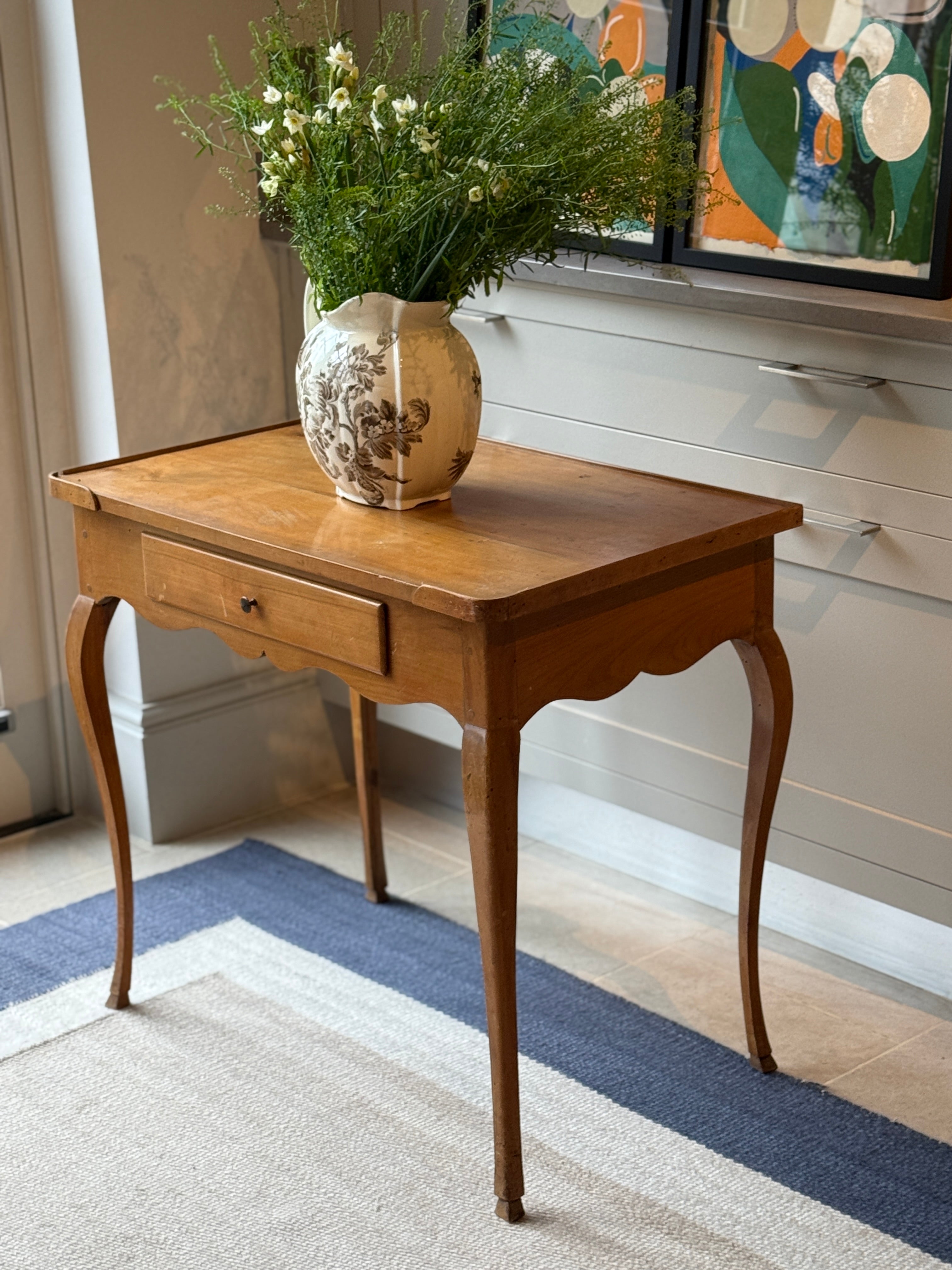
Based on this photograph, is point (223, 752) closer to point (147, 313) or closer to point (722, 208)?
point (147, 313)

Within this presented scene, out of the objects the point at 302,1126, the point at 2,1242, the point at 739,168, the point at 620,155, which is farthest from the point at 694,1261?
the point at 739,168

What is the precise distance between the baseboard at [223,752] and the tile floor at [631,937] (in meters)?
0.05

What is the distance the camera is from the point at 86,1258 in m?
1.75

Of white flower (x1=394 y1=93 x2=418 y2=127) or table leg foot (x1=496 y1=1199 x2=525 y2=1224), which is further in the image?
table leg foot (x1=496 y1=1199 x2=525 y2=1224)

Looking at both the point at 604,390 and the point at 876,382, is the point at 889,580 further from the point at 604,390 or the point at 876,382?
the point at 604,390

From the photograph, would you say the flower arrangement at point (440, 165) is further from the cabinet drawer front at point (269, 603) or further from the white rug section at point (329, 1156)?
the white rug section at point (329, 1156)

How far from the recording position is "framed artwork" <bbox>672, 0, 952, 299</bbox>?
1.98 metres

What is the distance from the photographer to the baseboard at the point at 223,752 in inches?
111

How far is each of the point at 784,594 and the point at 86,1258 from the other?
1.31 m

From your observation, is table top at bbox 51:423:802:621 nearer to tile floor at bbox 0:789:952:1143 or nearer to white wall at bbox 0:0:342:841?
white wall at bbox 0:0:342:841

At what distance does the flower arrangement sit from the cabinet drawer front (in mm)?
351

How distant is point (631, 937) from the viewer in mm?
2477

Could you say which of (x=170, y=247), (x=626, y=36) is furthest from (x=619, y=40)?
(x=170, y=247)

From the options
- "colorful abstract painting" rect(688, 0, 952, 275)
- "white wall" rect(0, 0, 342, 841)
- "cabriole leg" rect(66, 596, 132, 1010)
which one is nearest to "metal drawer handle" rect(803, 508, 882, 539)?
"colorful abstract painting" rect(688, 0, 952, 275)
